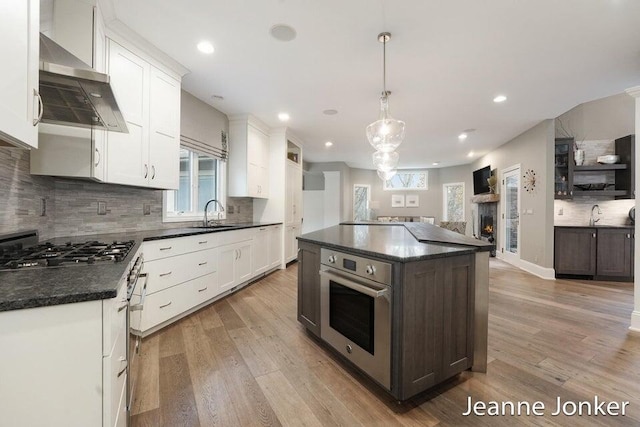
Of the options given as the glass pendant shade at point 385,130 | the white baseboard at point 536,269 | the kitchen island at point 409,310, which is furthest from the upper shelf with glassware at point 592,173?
the kitchen island at point 409,310

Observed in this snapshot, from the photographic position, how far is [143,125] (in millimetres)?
2471

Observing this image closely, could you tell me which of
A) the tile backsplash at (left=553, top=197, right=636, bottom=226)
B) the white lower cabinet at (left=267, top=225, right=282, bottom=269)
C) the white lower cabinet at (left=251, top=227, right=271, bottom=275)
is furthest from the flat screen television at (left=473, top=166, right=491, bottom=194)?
the white lower cabinet at (left=251, top=227, right=271, bottom=275)

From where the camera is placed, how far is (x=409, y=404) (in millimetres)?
1562

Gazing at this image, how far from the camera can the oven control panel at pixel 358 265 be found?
4.94 ft

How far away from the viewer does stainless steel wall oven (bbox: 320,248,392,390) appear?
1507mm

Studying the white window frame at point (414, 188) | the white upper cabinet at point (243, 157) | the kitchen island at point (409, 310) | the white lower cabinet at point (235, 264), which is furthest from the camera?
the white window frame at point (414, 188)

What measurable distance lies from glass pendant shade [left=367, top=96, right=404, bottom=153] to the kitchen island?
149cm

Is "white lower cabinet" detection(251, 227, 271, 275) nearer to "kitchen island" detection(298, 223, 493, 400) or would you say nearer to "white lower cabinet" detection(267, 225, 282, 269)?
"white lower cabinet" detection(267, 225, 282, 269)

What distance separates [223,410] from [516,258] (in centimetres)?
609

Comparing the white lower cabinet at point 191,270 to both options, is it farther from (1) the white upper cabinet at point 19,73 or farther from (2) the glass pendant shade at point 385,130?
(2) the glass pendant shade at point 385,130

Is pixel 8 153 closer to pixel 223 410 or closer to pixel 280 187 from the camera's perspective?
pixel 223 410

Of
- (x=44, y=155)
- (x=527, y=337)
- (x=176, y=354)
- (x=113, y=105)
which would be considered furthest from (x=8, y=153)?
(x=527, y=337)

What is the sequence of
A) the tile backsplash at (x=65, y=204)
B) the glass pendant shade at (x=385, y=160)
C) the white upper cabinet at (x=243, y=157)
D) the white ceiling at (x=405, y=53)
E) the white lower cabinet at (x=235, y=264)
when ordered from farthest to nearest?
1. the white upper cabinet at (x=243, y=157)
2. the glass pendant shade at (x=385, y=160)
3. the white lower cabinet at (x=235, y=264)
4. the white ceiling at (x=405, y=53)
5. the tile backsplash at (x=65, y=204)

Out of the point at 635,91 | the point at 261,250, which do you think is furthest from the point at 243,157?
the point at 635,91
